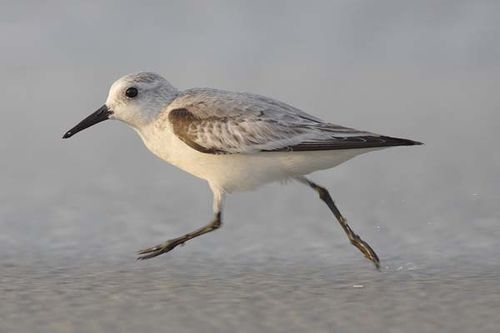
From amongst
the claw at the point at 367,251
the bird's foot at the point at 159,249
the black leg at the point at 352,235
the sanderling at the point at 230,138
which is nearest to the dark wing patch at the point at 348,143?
→ the sanderling at the point at 230,138

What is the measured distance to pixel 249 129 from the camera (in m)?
6.69

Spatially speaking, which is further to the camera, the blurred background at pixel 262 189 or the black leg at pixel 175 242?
the black leg at pixel 175 242

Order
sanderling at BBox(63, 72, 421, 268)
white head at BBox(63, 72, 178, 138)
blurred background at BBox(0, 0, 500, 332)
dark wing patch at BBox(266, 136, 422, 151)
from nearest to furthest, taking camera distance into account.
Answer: blurred background at BBox(0, 0, 500, 332), dark wing patch at BBox(266, 136, 422, 151), sanderling at BBox(63, 72, 421, 268), white head at BBox(63, 72, 178, 138)

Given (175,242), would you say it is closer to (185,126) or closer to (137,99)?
(185,126)

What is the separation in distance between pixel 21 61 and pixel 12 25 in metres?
0.83

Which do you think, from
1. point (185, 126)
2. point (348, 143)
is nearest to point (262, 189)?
point (185, 126)

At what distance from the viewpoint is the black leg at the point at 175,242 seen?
6.68 metres

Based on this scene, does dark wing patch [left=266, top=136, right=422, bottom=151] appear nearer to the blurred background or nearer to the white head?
the blurred background

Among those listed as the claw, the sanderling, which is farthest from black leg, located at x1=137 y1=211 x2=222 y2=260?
the claw

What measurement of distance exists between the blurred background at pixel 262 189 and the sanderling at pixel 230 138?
46cm

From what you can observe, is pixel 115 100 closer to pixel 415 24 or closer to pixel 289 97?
pixel 289 97

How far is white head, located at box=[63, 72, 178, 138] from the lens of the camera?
687cm

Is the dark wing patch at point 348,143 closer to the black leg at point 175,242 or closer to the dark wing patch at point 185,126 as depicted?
the dark wing patch at point 185,126

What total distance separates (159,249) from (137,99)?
966 mm
